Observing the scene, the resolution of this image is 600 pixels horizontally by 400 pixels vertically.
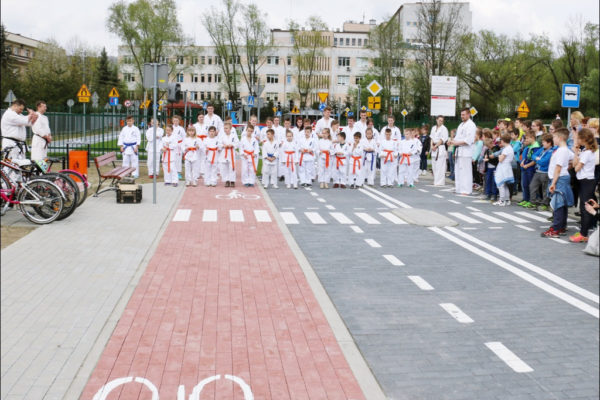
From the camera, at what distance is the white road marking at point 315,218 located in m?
13.4

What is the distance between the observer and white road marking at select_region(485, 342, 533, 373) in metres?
5.37

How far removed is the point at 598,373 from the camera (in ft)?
4.30

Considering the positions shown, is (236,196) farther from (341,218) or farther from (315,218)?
(341,218)

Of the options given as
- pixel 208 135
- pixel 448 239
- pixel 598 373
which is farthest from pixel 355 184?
pixel 598 373

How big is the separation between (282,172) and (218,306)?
1452 centimetres

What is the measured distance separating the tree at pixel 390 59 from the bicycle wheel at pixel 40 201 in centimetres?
5813

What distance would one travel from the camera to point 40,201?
11438 millimetres

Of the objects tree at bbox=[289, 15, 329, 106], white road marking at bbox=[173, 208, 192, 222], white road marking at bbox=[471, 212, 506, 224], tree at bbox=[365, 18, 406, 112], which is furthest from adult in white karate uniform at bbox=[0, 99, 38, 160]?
tree at bbox=[289, 15, 329, 106]

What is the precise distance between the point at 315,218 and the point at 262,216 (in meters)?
1.07

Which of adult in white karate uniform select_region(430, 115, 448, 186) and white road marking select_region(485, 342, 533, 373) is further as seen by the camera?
adult in white karate uniform select_region(430, 115, 448, 186)

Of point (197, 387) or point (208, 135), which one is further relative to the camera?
point (208, 135)

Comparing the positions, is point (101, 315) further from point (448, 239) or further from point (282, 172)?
point (282, 172)

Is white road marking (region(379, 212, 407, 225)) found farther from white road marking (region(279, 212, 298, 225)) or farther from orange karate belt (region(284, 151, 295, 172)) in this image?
orange karate belt (region(284, 151, 295, 172))

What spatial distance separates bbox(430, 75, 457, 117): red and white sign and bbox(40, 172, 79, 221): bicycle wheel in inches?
945
